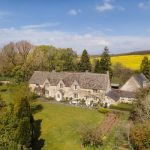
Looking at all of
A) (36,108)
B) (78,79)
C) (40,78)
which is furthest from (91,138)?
(40,78)

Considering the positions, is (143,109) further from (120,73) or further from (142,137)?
(120,73)

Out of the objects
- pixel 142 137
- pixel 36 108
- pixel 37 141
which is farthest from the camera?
pixel 36 108

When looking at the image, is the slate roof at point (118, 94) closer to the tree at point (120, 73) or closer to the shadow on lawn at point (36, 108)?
the shadow on lawn at point (36, 108)

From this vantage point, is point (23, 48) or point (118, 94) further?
point (23, 48)

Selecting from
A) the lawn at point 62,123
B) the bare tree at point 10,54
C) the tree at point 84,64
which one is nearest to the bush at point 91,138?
the lawn at point 62,123

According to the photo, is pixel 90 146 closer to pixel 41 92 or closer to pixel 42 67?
pixel 41 92

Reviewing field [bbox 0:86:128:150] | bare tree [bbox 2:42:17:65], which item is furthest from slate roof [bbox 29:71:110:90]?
bare tree [bbox 2:42:17:65]

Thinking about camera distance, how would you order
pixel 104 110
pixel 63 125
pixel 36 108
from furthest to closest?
1. pixel 36 108
2. pixel 104 110
3. pixel 63 125
